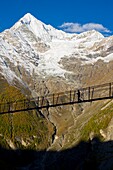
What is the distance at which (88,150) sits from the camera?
7869 inches

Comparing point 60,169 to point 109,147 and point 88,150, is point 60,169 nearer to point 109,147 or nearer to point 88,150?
point 88,150

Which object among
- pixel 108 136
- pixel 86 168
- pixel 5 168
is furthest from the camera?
pixel 108 136

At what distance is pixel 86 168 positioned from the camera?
13488 centimetres

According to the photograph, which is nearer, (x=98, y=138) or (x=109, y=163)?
(x=109, y=163)

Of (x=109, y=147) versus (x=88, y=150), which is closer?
(x=109, y=147)

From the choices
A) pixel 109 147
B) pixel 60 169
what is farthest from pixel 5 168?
pixel 109 147

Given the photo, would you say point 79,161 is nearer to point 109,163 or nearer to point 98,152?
point 98,152

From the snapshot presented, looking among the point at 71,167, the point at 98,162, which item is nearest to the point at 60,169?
the point at 71,167

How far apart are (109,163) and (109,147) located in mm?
26639

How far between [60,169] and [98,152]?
2590cm

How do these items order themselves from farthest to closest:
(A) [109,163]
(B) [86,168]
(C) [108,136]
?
(C) [108,136], (A) [109,163], (B) [86,168]

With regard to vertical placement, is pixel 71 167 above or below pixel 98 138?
→ below

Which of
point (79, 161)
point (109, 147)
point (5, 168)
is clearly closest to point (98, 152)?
point (109, 147)

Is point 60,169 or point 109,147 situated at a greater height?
point 109,147
